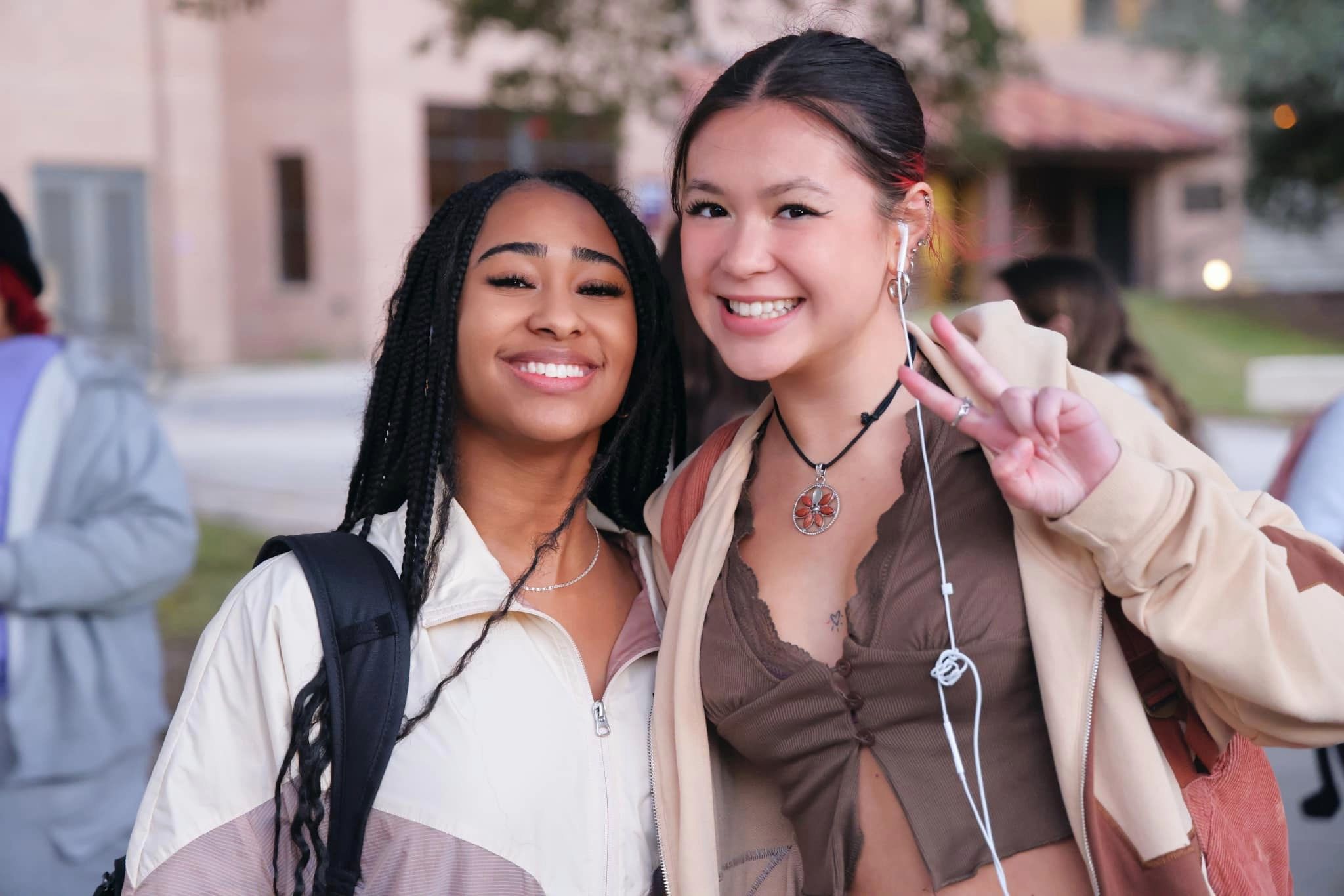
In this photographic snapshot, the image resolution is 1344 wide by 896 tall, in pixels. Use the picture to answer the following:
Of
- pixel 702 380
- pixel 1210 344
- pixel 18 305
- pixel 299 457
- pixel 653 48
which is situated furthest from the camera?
pixel 1210 344

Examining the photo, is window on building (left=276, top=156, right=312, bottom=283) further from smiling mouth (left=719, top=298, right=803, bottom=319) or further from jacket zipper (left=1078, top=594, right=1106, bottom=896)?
jacket zipper (left=1078, top=594, right=1106, bottom=896)

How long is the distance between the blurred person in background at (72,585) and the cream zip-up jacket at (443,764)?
1.65 meters

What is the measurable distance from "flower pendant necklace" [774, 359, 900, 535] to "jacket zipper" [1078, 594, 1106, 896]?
50cm

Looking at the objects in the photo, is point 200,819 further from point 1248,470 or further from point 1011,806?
point 1248,470

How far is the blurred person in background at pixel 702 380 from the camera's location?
4.24 meters

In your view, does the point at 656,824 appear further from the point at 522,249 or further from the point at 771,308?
the point at 522,249

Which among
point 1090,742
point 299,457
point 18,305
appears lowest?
point 299,457

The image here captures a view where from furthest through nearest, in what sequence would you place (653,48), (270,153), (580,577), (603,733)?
1. (270,153)
2. (653,48)
3. (580,577)
4. (603,733)

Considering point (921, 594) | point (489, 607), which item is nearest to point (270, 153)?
point (489, 607)

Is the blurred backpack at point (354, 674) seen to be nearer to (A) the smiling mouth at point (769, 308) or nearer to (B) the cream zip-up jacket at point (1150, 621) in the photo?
(B) the cream zip-up jacket at point (1150, 621)

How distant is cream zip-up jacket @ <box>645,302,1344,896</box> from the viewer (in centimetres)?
194

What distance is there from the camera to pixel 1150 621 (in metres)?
1.96

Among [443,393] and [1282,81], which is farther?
[1282,81]

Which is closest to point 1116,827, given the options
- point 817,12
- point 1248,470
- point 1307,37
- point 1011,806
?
point 1011,806
